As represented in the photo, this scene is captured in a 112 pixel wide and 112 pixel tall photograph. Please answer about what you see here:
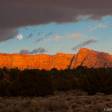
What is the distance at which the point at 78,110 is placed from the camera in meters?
28.0

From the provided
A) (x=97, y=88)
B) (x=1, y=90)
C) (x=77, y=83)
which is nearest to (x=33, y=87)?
(x=1, y=90)

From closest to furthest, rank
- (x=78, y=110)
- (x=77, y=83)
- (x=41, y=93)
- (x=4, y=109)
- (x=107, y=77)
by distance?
(x=78, y=110)
(x=4, y=109)
(x=41, y=93)
(x=107, y=77)
(x=77, y=83)

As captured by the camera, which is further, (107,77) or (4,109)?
(107,77)

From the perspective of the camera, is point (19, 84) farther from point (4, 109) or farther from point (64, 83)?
point (4, 109)

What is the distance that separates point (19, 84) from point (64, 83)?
25.2m

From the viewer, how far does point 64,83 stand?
85812 mm

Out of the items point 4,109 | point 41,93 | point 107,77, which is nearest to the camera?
point 4,109

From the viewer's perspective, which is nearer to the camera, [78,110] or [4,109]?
[78,110]

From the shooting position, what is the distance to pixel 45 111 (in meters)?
28.0

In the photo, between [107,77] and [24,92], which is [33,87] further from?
[107,77]

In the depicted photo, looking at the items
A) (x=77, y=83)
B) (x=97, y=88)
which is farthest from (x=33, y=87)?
(x=77, y=83)

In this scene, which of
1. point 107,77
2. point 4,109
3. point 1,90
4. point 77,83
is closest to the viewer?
point 4,109

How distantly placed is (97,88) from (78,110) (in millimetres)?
42305

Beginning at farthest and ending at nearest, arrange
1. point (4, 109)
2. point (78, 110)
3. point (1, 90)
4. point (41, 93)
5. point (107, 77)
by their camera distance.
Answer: point (107, 77) → point (1, 90) → point (41, 93) → point (4, 109) → point (78, 110)
